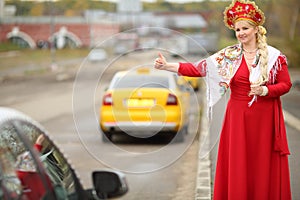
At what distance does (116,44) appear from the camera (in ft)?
36.1

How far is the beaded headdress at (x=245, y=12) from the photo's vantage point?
557 cm

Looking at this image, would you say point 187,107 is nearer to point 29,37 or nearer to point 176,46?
point 176,46

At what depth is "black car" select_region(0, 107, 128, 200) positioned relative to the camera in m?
3.06

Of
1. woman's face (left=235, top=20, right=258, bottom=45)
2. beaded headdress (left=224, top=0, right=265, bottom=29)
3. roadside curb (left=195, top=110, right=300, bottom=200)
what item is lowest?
roadside curb (left=195, top=110, right=300, bottom=200)

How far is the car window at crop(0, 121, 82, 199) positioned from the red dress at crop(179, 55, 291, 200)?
2.10 m

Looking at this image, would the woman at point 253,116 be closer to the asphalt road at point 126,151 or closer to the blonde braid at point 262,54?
the blonde braid at point 262,54

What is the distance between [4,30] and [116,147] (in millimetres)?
75070

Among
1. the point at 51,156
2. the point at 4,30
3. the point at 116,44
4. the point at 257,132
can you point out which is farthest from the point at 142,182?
the point at 4,30

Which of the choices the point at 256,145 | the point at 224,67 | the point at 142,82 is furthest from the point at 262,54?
the point at 142,82

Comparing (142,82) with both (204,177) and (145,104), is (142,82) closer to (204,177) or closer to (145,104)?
(145,104)

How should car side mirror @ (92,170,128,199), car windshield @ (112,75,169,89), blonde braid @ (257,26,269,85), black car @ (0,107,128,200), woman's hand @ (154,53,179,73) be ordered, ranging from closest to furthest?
black car @ (0,107,128,200) < car side mirror @ (92,170,128,199) < blonde braid @ (257,26,269,85) < woman's hand @ (154,53,179,73) < car windshield @ (112,75,169,89)

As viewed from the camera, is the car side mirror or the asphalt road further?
the asphalt road

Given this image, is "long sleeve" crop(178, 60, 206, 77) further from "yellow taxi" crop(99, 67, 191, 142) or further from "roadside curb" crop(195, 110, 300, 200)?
"yellow taxi" crop(99, 67, 191, 142)

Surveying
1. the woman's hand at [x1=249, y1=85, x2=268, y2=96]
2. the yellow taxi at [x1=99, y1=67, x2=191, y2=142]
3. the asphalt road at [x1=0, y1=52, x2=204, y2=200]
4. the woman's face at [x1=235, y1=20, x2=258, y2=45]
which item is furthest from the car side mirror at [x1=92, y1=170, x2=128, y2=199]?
the yellow taxi at [x1=99, y1=67, x2=191, y2=142]
